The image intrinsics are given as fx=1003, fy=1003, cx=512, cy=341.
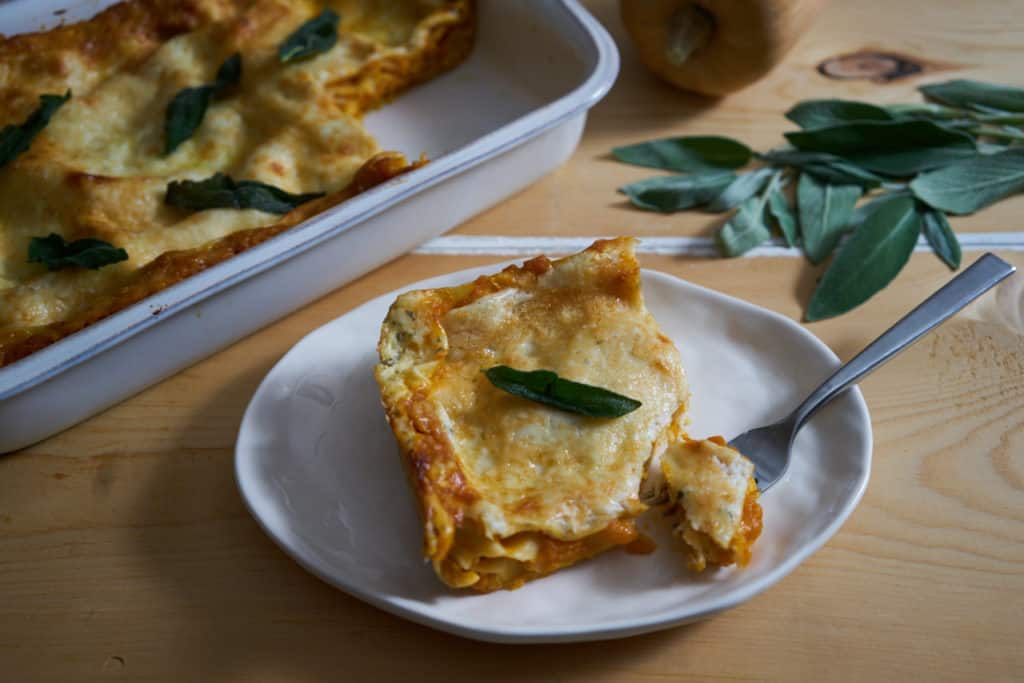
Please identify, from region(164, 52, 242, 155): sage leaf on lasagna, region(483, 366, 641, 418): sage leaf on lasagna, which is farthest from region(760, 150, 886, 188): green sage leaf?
region(164, 52, 242, 155): sage leaf on lasagna

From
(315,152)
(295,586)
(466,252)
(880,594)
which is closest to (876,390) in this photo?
(880,594)

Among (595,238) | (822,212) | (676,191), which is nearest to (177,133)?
(595,238)

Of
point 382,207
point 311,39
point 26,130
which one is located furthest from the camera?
point 311,39

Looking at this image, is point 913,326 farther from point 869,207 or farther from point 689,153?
point 689,153

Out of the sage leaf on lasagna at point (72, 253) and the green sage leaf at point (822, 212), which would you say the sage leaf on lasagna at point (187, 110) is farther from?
the green sage leaf at point (822, 212)

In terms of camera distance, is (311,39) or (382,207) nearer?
(382,207)

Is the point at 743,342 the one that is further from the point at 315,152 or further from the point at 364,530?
the point at 315,152
